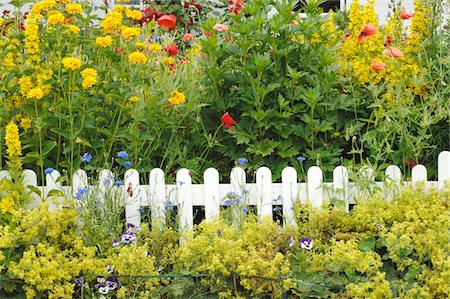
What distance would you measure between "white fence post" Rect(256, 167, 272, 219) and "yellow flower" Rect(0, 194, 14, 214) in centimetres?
112

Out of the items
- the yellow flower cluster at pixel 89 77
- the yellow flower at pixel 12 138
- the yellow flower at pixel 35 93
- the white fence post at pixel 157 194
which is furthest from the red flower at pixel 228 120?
the yellow flower at pixel 12 138

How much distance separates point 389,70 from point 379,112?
Answer: 18.5 inches

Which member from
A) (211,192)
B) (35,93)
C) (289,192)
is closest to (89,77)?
(35,93)

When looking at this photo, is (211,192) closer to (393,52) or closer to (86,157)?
(86,157)

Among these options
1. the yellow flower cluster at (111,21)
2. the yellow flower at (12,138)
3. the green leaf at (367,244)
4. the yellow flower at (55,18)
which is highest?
the yellow flower cluster at (111,21)

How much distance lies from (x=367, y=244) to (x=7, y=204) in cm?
158

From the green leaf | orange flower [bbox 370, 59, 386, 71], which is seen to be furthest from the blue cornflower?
orange flower [bbox 370, 59, 386, 71]

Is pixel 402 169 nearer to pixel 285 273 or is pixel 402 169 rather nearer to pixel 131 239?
pixel 285 273

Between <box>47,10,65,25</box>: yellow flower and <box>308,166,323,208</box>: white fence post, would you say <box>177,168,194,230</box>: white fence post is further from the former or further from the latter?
<box>47,10,65,25</box>: yellow flower

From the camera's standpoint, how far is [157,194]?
3.37 metres

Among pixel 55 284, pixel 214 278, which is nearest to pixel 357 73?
pixel 214 278

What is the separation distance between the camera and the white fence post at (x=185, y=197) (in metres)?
3.34

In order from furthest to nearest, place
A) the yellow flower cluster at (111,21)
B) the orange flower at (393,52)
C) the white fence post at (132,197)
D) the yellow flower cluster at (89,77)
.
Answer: the orange flower at (393,52) < the yellow flower cluster at (111,21) < the white fence post at (132,197) < the yellow flower cluster at (89,77)

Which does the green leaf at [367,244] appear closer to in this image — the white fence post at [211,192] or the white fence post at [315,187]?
the white fence post at [315,187]
